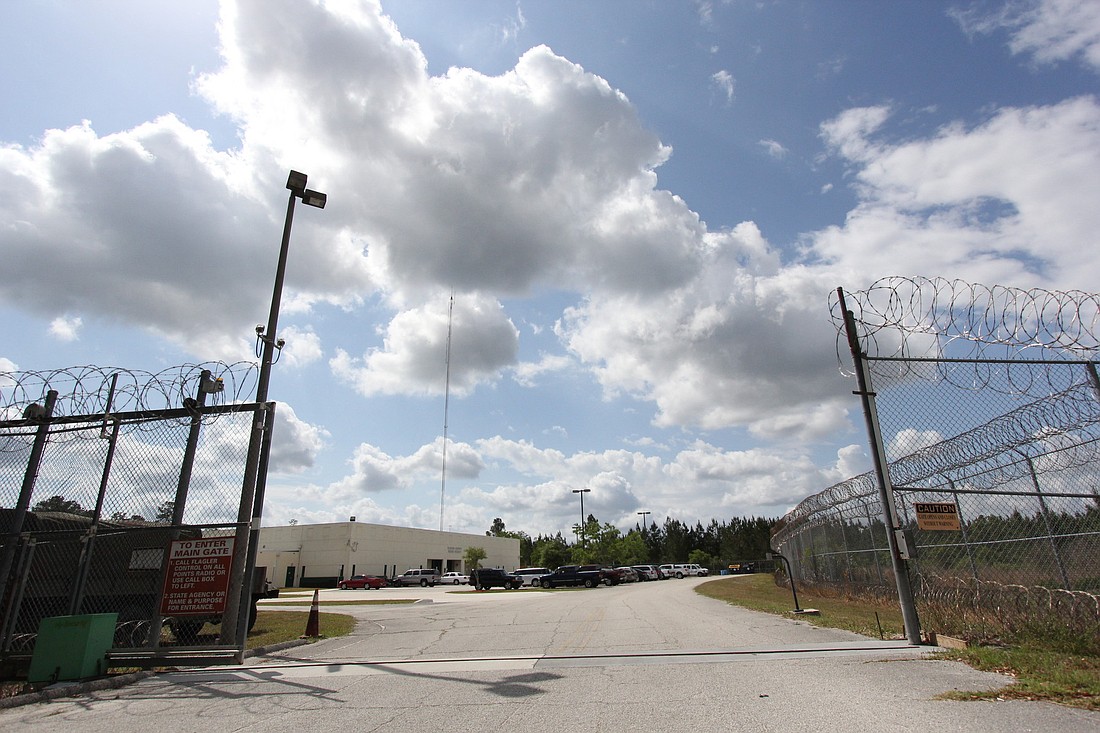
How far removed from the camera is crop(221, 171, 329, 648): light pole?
9156 mm

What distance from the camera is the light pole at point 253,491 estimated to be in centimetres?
916

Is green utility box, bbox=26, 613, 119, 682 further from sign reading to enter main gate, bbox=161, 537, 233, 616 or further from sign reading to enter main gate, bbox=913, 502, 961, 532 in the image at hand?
sign reading to enter main gate, bbox=913, 502, 961, 532

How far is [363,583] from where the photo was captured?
2004 inches

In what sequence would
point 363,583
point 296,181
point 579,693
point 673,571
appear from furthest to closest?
1. point 673,571
2. point 363,583
3. point 296,181
4. point 579,693

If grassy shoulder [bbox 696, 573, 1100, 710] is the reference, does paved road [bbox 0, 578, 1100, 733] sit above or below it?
below

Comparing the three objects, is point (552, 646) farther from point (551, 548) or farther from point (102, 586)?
point (551, 548)

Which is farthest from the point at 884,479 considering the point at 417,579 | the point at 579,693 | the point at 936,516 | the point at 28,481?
the point at 417,579

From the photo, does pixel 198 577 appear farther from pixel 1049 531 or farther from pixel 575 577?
pixel 575 577

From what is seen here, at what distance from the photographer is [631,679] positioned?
7051 millimetres

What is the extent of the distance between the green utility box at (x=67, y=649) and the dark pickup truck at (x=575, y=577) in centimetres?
3811

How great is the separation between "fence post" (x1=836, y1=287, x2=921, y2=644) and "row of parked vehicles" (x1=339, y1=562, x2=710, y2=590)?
36476 mm

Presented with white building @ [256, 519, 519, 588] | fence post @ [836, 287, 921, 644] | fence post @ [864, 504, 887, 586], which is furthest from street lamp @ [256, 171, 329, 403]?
white building @ [256, 519, 519, 588]

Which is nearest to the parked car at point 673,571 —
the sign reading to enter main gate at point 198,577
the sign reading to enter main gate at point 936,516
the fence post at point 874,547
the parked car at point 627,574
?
the parked car at point 627,574

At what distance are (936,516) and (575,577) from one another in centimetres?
3796
